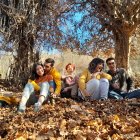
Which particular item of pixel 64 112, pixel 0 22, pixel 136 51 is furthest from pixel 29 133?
pixel 136 51

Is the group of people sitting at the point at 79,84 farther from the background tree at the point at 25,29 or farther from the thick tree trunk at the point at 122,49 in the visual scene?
the thick tree trunk at the point at 122,49

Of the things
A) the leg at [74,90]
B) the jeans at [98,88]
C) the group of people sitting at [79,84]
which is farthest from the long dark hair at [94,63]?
the leg at [74,90]

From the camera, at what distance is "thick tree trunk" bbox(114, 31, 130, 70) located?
12656mm

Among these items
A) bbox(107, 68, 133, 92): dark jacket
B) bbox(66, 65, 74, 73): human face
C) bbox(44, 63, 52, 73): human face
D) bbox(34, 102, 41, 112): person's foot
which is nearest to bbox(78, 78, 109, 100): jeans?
bbox(107, 68, 133, 92): dark jacket

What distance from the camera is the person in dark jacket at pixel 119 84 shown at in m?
7.68

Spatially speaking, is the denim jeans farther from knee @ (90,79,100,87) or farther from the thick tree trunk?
the thick tree trunk

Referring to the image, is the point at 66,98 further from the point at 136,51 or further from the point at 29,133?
the point at 136,51

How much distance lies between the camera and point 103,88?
722 cm

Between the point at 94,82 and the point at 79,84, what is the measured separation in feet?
1.04

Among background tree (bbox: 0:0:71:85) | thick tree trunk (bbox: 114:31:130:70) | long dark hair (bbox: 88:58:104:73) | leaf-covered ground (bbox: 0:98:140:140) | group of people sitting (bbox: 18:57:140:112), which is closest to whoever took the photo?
leaf-covered ground (bbox: 0:98:140:140)

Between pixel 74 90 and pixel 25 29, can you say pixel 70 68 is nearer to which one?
pixel 74 90

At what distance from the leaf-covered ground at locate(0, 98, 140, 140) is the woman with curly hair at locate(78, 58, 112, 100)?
1.27 feet

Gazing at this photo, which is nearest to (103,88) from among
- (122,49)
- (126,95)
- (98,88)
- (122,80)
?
(98,88)

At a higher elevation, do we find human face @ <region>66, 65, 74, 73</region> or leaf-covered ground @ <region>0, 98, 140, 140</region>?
human face @ <region>66, 65, 74, 73</region>
